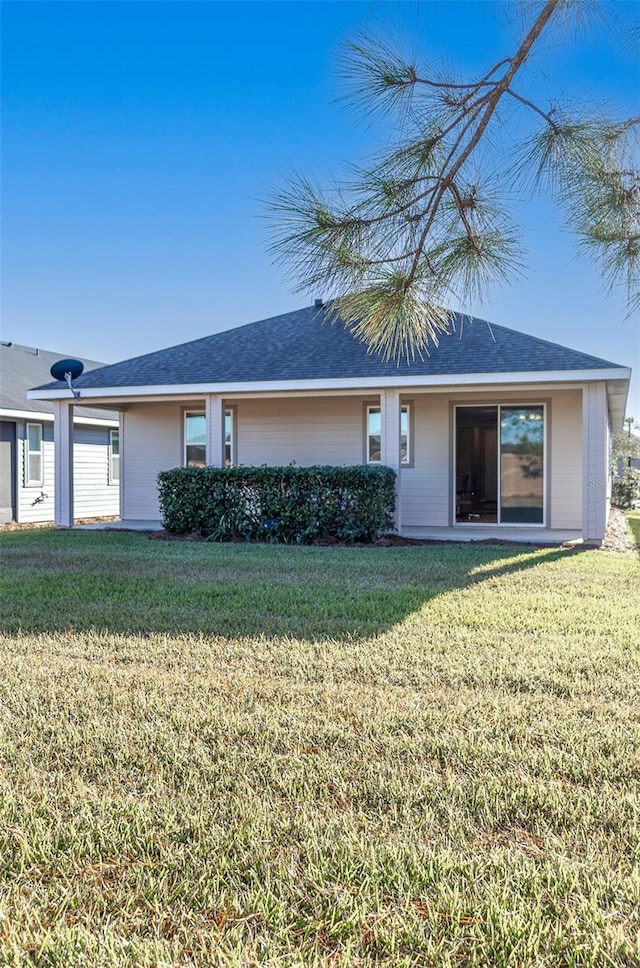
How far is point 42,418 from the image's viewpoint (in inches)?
620

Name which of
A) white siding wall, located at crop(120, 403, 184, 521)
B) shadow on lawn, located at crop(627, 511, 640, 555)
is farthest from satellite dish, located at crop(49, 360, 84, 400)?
shadow on lawn, located at crop(627, 511, 640, 555)

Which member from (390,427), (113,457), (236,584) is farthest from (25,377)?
(236,584)

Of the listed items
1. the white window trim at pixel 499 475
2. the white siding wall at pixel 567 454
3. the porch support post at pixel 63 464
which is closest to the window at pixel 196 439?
the porch support post at pixel 63 464

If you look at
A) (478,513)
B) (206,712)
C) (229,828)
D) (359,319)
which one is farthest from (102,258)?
(229,828)

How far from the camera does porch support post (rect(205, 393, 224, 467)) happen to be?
39.5ft

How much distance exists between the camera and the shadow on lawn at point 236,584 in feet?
16.6

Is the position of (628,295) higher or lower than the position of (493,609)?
higher

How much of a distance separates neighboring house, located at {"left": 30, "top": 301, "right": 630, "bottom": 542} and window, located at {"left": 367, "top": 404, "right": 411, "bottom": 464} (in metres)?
0.02

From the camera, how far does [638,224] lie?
186 inches

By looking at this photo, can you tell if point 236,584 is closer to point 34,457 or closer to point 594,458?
point 594,458

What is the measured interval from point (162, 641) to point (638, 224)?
4356 mm

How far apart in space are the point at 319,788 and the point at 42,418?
49.1 ft

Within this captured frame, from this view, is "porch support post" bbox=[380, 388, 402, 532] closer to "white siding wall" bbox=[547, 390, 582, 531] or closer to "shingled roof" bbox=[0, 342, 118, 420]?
"white siding wall" bbox=[547, 390, 582, 531]

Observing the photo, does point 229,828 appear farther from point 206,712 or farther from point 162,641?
point 162,641
